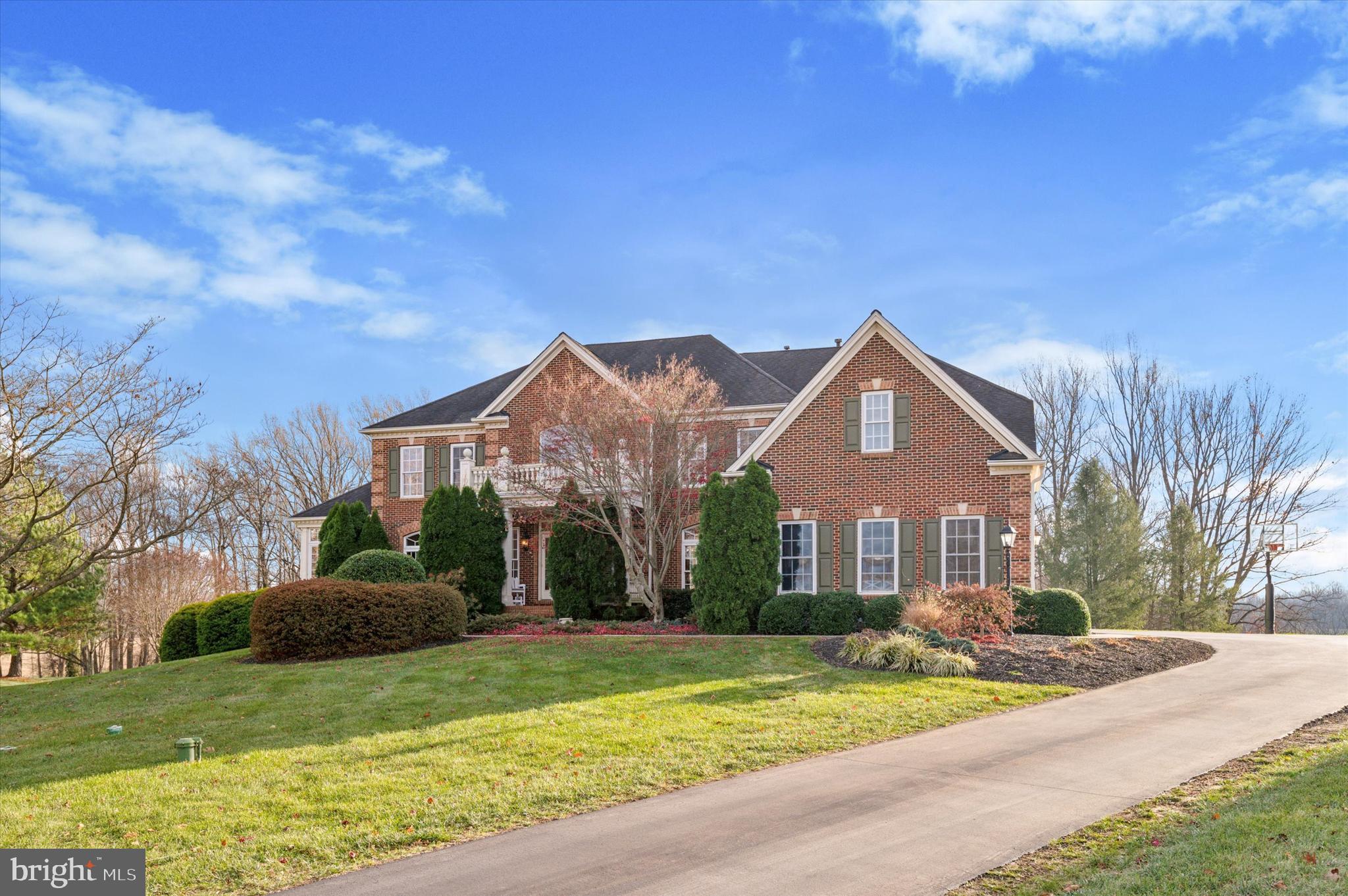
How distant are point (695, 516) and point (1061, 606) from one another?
9.66 metres

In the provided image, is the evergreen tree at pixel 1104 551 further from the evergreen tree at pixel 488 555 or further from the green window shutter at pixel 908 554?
the evergreen tree at pixel 488 555

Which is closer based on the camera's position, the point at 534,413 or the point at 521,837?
the point at 521,837

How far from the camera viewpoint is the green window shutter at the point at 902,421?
24109mm

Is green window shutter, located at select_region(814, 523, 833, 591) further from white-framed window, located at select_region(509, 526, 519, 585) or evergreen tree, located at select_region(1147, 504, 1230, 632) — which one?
evergreen tree, located at select_region(1147, 504, 1230, 632)

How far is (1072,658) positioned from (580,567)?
13.4m

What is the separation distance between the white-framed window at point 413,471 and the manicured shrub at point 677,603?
967cm

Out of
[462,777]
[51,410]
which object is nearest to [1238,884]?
[462,777]

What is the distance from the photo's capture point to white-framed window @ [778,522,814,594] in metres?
24.5

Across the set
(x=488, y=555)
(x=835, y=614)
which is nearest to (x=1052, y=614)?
(x=835, y=614)

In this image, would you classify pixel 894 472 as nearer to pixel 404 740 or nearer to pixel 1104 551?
pixel 1104 551

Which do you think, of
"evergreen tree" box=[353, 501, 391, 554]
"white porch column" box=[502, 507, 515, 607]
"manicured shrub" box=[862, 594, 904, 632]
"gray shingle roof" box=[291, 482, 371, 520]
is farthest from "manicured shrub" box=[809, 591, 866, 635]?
"gray shingle roof" box=[291, 482, 371, 520]

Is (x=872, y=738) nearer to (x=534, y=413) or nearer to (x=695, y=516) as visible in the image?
(x=695, y=516)

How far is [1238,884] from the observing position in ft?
21.5

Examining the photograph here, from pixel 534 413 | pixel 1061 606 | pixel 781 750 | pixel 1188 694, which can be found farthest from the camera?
pixel 534 413
